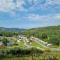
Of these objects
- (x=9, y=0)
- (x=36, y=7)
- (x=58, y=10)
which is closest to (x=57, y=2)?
(x=58, y=10)

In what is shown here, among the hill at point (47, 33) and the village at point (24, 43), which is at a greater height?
the hill at point (47, 33)

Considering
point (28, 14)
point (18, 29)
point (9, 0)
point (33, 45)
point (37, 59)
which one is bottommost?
point (37, 59)

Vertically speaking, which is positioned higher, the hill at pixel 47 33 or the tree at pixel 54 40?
the hill at pixel 47 33

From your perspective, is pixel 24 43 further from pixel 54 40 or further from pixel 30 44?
pixel 54 40

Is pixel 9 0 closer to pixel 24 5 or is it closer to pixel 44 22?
pixel 24 5

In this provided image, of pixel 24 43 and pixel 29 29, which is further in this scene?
pixel 29 29

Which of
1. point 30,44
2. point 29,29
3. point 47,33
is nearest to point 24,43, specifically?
point 30,44

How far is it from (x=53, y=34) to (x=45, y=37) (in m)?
0.17

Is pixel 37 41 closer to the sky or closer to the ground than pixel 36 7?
closer to the ground

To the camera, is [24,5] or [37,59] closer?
[37,59]

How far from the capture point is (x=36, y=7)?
422cm

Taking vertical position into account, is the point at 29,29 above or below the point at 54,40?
above

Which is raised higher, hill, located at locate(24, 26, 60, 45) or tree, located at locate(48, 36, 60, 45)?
hill, located at locate(24, 26, 60, 45)

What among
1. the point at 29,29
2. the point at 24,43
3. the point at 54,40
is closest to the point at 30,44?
the point at 24,43
